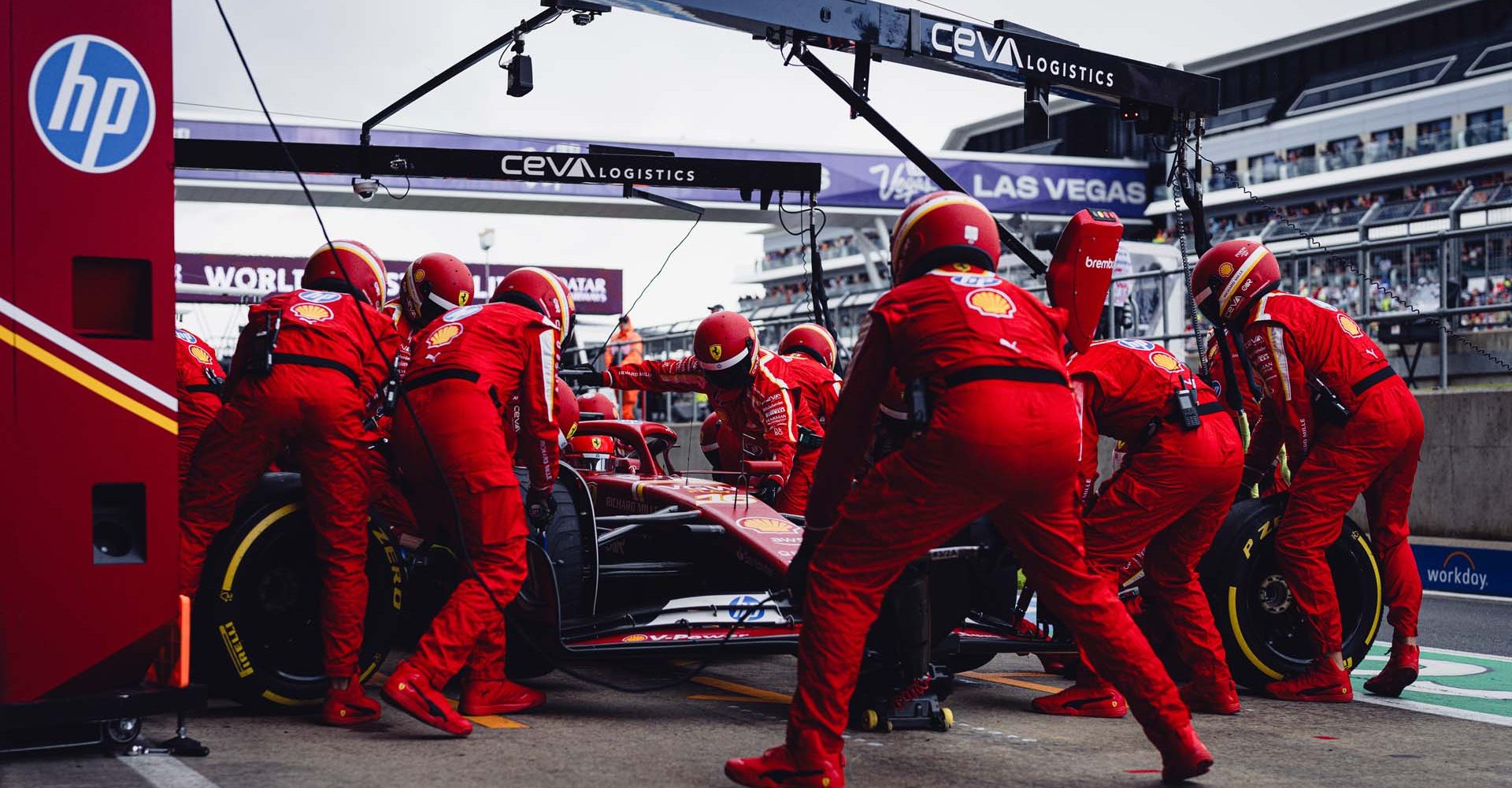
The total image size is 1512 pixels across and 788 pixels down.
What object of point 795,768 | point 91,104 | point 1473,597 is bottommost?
point 1473,597

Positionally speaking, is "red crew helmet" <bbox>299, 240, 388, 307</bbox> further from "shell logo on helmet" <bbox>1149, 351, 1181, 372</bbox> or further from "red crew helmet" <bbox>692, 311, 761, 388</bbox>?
"shell logo on helmet" <bbox>1149, 351, 1181, 372</bbox>

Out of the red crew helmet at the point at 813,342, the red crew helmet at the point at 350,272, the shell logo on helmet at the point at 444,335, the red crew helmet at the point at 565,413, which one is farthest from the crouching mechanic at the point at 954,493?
the red crew helmet at the point at 813,342

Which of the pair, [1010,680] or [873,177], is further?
[873,177]

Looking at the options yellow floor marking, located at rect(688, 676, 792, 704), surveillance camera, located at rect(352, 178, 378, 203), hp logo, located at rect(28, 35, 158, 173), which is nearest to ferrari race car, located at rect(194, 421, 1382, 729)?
yellow floor marking, located at rect(688, 676, 792, 704)

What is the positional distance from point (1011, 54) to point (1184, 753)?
522 centimetres

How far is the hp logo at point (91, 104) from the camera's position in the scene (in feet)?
13.7

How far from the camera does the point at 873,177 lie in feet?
94.6

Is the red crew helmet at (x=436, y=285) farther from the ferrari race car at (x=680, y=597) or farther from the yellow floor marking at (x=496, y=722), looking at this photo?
the yellow floor marking at (x=496, y=722)

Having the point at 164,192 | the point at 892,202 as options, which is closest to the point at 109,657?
the point at 164,192

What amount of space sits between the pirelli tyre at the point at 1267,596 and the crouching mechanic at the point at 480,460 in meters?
3.04

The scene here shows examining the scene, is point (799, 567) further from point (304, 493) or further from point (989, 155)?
point (989, 155)

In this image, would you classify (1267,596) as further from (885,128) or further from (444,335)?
(444,335)

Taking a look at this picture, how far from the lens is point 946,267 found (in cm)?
467

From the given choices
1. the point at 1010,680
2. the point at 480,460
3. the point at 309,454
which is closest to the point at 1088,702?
the point at 1010,680
